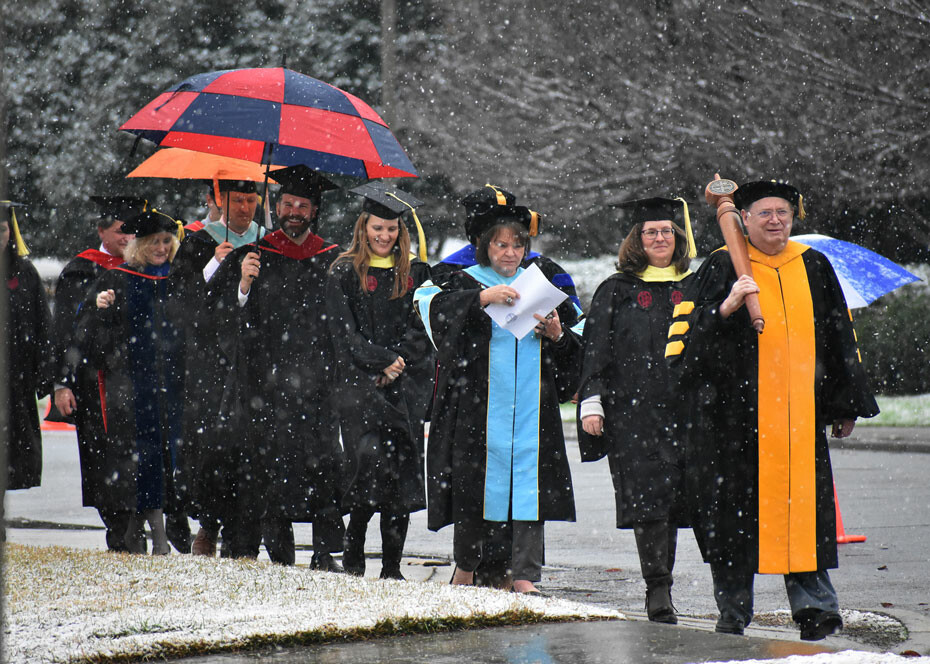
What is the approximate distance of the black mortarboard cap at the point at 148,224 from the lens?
28.1ft

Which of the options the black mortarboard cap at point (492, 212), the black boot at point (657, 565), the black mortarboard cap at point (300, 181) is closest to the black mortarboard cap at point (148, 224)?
the black mortarboard cap at point (300, 181)

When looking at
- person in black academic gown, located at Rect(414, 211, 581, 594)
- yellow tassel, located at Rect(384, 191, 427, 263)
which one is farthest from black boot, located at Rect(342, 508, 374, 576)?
yellow tassel, located at Rect(384, 191, 427, 263)

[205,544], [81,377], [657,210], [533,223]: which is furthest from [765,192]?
[81,377]

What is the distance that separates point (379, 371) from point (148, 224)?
1837 millimetres

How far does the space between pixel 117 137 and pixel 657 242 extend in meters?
20.0

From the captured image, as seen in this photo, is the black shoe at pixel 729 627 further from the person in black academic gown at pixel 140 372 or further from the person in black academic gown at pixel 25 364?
the person in black academic gown at pixel 25 364

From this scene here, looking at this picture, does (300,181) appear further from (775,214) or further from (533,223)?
(775,214)

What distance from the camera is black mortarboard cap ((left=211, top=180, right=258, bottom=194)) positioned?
8.20 meters

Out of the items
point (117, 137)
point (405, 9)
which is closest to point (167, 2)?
point (117, 137)

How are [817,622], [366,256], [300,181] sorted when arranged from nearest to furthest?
1. [817,622]
2. [300,181]
3. [366,256]

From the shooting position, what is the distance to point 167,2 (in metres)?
25.5

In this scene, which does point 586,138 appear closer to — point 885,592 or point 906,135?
point 906,135

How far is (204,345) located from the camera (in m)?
7.98

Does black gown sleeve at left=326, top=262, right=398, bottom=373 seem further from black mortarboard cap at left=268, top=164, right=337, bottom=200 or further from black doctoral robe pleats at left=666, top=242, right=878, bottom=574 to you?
black doctoral robe pleats at left=666, top=242, right=878, bottom=574
